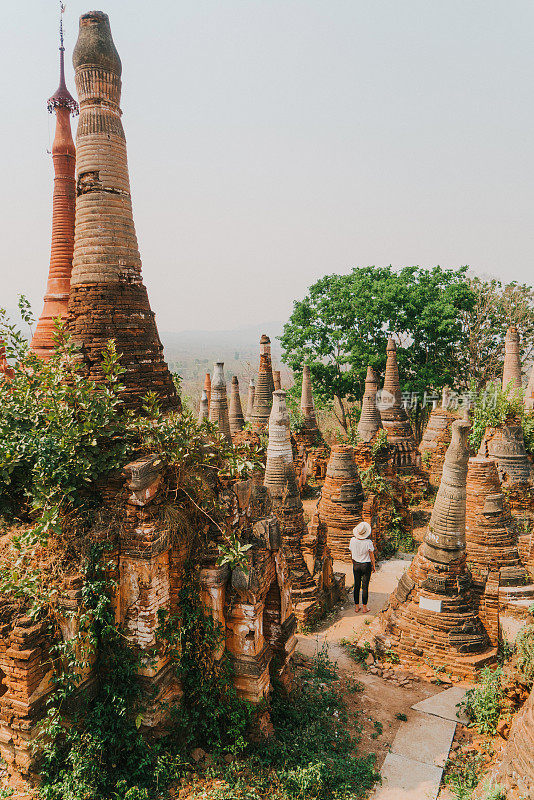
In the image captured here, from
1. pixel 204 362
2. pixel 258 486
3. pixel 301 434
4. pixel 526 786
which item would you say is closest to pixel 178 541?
pixel 258 486

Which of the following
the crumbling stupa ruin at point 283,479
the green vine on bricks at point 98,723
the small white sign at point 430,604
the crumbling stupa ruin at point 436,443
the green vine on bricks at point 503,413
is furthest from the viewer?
the crumbling stupa ruin at point 436,443

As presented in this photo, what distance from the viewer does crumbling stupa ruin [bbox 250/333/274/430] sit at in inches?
704

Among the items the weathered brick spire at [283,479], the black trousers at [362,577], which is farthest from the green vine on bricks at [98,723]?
the weathered brick spire at [283,479]

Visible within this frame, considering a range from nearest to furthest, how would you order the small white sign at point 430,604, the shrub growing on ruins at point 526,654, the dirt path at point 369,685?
1. the shrub growing on ruins at point 526,654
2. the dirt path at point 369,685
3. the small white sign at point 430,604

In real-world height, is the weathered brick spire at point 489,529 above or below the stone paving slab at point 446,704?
above

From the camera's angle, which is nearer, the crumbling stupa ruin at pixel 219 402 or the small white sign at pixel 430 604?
the small white sign at pixel 430 604

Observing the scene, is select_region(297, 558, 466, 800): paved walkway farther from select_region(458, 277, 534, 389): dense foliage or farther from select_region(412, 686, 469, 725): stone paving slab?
select_region(458, 277, 534, 389): dense foliage

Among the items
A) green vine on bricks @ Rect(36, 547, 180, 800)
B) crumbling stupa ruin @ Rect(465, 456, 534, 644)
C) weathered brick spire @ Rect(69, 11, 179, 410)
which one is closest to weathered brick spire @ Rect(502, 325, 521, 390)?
crumbling stupa ruin @ Rect(465, 456, 534, 644)

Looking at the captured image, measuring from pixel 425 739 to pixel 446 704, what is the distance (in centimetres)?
103

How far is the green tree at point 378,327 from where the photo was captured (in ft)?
86.3

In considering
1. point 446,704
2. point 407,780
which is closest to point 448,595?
point 446,704

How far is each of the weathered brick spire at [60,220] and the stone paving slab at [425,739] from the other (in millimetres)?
8235

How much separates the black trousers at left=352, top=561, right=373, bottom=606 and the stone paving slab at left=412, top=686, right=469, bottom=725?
273 cm

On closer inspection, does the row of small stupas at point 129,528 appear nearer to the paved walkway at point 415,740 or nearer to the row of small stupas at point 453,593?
the paved walkway at point 415,740
